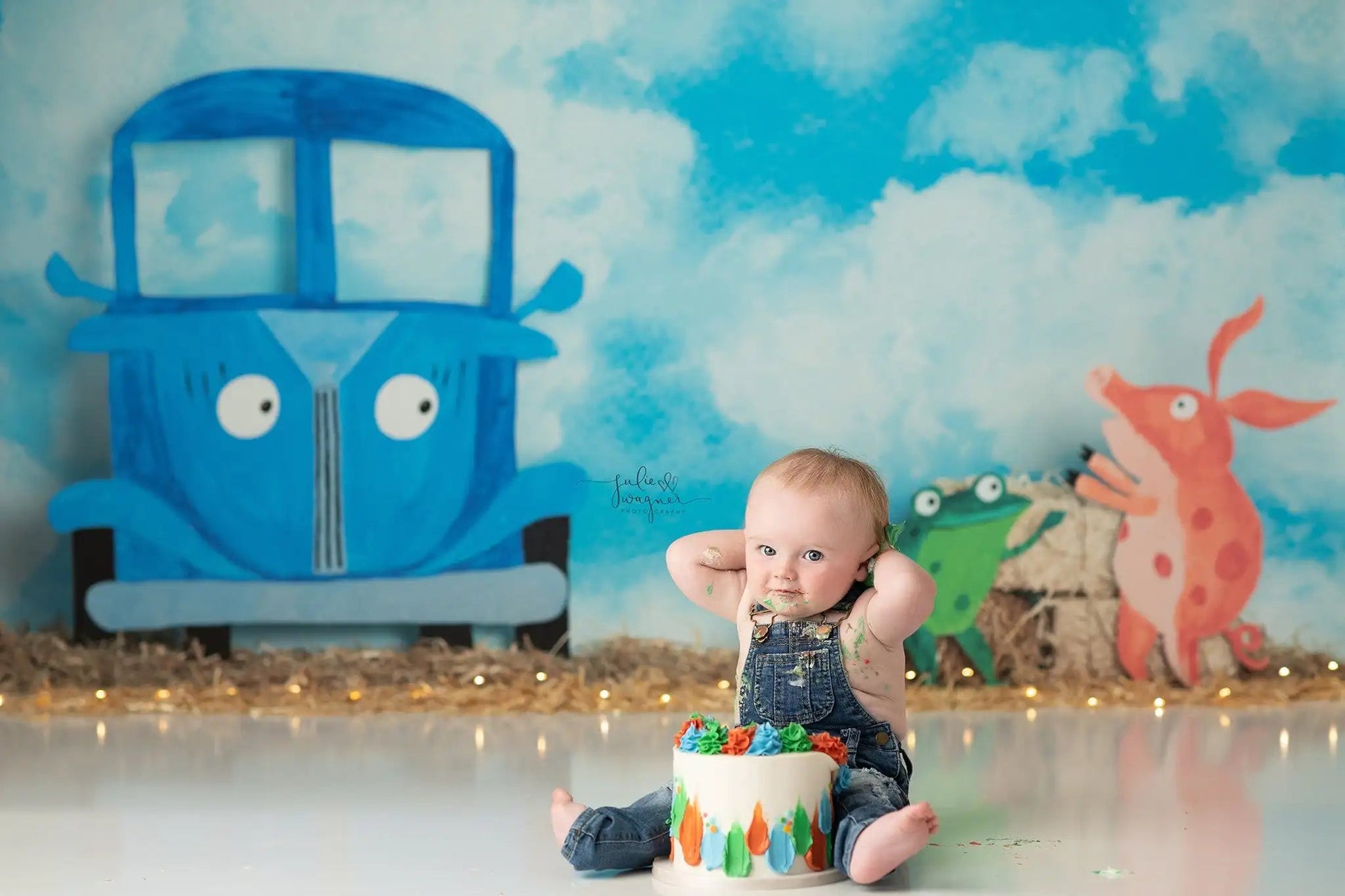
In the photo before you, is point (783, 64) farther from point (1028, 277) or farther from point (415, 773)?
point (415, 773)

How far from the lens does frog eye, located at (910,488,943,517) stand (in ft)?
13.6

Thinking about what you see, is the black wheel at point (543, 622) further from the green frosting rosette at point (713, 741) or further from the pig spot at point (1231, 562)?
the green frosting rosette at point (713, 741)

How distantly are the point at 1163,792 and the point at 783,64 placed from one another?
2392 millimetres

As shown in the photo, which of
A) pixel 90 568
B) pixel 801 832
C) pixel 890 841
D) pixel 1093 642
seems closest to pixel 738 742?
pixel 801 832

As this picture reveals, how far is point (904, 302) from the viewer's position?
13.9 feet

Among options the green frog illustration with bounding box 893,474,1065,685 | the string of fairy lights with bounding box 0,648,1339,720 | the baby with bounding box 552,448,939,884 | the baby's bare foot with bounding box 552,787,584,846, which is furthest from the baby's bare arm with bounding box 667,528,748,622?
the green frog illustration with bounding box 893,474,1065,685

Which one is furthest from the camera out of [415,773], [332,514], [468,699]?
[332,514]

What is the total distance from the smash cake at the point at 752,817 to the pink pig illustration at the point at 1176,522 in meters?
2.35

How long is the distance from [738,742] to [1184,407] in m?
2.59

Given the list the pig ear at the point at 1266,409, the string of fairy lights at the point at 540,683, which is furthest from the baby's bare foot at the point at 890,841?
the pig ear at the point at 1266,409

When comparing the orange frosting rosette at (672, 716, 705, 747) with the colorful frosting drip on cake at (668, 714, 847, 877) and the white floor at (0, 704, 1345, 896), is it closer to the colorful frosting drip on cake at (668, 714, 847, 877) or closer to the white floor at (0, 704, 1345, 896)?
the colorful frosting drip on cake at (668, 714, 847, 877)

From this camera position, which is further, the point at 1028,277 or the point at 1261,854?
the point at 1028,277

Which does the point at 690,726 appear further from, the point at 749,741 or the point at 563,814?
the point at 563,814

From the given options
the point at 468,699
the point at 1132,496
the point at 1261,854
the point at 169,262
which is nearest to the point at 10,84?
the point at 169,262
